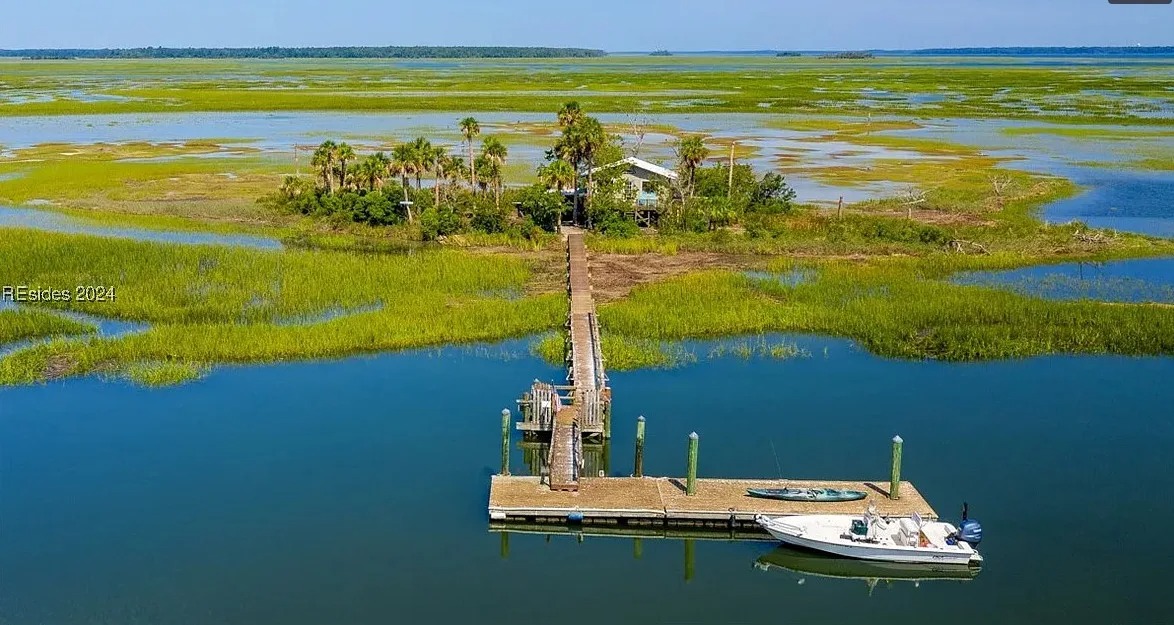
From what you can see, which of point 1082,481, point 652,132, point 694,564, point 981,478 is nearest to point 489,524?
point 694,564

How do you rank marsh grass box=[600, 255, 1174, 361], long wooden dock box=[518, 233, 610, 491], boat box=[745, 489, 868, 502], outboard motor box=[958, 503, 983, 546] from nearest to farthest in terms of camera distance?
outboard motor box=[958, 503, 983, 546] < boat box=[745, 489, 868, 502] < long wooden dock box=[518, 233, 610, 491] < marsh grass box=[600, 255, 1174, 361]

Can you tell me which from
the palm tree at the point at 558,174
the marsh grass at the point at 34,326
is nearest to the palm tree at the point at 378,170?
the palm tree at the point at 558,174

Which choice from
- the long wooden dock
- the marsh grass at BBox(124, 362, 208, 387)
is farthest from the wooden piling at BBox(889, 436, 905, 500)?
the marsh grass at BBox(124, 362, 208, 387)

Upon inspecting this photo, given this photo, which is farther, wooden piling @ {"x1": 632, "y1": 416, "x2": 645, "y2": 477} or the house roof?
the house roof

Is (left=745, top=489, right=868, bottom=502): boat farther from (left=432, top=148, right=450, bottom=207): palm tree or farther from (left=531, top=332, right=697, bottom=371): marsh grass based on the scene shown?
(left=432, top=148, right=450, bottom=207): palm tree

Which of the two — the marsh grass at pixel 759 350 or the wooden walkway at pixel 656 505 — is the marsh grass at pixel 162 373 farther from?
the marsh grass at pixel 759 350

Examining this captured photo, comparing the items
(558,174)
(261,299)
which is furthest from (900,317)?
(261,299)

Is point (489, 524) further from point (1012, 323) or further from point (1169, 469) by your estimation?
point (1012, 323)
